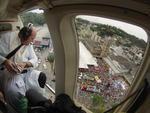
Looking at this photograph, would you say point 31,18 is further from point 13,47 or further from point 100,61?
point 100,61

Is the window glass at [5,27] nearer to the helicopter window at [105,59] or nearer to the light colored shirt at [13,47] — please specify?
the light colored shirt at [13,47]

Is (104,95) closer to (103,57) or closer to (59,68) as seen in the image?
(103,57)

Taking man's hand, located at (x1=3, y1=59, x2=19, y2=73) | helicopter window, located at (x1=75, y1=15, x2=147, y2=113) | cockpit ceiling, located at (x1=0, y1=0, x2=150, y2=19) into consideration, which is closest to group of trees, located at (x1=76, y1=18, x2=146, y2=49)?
helicopter window, located at (x1=75, y1=15, x2=147, y2=113)

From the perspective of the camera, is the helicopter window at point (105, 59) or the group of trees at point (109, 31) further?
the helicopter window at point (105, 59)

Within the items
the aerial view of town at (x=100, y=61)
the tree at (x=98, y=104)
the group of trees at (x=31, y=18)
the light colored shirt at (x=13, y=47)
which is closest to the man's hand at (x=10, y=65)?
the light colored shirt at (x=13, y=47)

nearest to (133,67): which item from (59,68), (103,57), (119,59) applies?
(119,59)

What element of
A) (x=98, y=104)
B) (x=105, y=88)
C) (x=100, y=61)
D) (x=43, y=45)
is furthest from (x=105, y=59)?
(x=43, y=45)
